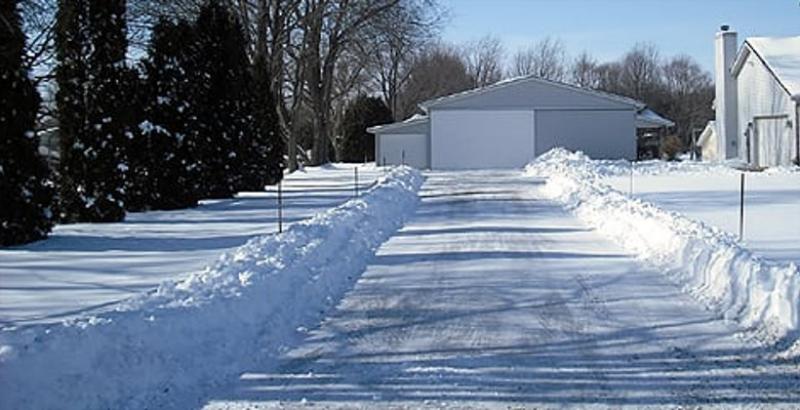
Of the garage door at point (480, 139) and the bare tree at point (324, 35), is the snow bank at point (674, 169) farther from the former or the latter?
the bare tree at point (324, 35)

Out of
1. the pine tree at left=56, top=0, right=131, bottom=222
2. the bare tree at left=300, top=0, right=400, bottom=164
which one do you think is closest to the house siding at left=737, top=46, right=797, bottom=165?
the bare tree at left=300, top=0, right=400, bottom=164

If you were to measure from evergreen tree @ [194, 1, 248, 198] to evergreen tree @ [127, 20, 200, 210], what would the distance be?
113 cm

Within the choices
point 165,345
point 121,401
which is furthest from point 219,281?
point 121,401

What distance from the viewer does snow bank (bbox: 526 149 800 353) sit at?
934 cm

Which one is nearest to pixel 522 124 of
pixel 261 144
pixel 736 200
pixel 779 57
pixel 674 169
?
pixel 674 169

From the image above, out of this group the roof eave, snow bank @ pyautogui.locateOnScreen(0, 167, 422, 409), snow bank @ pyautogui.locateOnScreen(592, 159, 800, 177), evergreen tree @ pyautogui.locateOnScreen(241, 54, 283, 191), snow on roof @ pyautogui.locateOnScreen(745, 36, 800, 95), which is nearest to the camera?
snow bank @ pyautogui.locateOnScreen(0, 167, 422, 409)

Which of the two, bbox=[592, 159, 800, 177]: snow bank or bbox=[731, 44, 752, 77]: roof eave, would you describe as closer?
bbox=[592, 159, 800, 177]: snow bank

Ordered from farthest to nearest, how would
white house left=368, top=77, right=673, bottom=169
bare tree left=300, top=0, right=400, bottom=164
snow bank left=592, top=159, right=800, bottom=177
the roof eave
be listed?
white house left=368, top=77, right=673, bottom=169 → bare tree left=300, top=0, right=400, bottom=164 → the roof eave → snow bank left=592, top=159, right=800, bottom=177

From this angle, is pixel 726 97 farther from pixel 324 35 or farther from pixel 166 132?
pixel 166 132

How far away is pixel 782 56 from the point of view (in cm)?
4697

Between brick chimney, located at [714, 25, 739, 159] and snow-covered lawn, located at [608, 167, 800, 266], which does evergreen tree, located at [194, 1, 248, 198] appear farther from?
brick chimney, located at [714, 25, 739, 159]

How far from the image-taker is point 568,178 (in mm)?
32906

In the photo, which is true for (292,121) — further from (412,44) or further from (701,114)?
(701,114)

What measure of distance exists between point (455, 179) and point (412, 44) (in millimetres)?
11666
